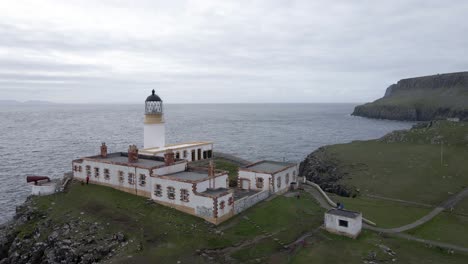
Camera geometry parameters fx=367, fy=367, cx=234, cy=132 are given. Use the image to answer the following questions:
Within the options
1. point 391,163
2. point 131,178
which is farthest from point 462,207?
point 131,178

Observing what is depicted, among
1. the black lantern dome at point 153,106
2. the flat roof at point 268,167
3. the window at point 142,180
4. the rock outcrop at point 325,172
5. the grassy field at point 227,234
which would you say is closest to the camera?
the grassy field at point 227,234

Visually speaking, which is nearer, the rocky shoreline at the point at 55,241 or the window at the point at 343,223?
the rocky shoreline at the point at 55,241

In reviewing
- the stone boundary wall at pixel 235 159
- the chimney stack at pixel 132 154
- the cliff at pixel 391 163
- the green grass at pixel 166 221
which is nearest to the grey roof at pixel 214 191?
the green grass at pixel 166 221

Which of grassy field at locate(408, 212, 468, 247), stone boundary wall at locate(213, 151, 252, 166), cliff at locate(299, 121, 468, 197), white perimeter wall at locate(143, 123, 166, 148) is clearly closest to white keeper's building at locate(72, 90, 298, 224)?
white perimeter wall at locate(143, 123, 166, 148)

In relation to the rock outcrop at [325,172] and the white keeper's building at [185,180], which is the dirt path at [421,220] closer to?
the white keeper's building at [185,180]

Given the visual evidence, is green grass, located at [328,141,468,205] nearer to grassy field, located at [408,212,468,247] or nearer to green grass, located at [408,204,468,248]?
green grass, located at [408,204,468,248]

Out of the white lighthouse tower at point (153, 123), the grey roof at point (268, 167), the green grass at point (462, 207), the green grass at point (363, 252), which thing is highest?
the white lighthouse tower at point (153, 123)

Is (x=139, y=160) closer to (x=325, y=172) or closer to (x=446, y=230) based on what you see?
(x=446, y=230)
